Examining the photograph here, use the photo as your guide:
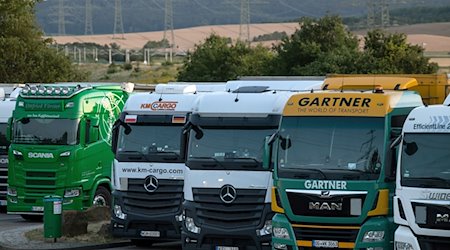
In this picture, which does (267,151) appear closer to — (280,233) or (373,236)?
(280,233)

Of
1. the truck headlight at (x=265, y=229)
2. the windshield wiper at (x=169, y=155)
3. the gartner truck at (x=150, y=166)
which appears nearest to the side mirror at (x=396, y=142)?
the truck headlight at (x=265, y=229)

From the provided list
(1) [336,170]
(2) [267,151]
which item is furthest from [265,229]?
(1) [336,170]

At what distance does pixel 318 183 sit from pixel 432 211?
81.7 inches

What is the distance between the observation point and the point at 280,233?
56.5ft

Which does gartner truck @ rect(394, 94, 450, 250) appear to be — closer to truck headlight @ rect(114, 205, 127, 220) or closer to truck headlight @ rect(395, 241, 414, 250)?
truck headlight @ rect(395, 241, 414, 250)

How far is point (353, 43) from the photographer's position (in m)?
54.4

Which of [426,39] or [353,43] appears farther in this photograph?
[426,39]

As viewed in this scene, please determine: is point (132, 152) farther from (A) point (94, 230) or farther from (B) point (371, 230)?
(B) point (371, 230)

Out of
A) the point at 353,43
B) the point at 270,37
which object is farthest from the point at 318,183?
the point at 270,37

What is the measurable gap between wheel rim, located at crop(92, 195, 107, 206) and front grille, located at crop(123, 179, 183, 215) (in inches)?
209

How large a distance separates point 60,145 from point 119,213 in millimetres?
5065

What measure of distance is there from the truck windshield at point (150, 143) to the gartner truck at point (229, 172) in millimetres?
1930

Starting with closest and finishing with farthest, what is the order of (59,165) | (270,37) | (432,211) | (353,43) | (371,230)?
(432,211), (371,230), (59,165), (353,43), (270,37)

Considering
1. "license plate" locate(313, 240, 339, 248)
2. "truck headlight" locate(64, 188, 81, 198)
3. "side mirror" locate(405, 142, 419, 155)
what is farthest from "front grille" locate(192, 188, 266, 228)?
"truck headlight" locate(64, 188, 81, 198)
